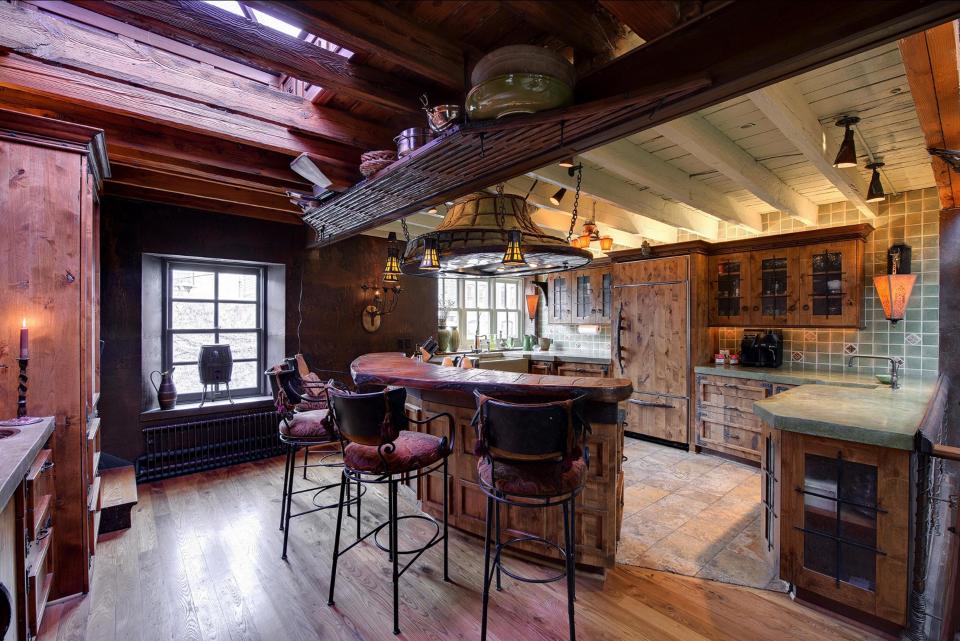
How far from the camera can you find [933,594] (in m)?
2.18

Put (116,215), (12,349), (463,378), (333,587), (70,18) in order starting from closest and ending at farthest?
1. (70,18)
2. (12,349)
3. (333,587)
4. (463,378)
5. (116,215)

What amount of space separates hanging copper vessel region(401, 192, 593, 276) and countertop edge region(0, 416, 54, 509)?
2.05 metres

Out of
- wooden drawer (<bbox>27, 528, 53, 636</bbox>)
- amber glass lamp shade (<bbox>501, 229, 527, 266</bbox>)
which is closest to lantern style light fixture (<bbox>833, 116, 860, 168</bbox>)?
amber glass lamp shade (<bbox>501, 229, 527, 266</bbox>)

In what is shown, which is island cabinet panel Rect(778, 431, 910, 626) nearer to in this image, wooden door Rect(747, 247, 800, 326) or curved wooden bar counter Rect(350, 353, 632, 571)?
curved wooden bar counter Rect(350, 353, 632, 571)

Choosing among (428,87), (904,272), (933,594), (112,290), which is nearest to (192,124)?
(428,87)

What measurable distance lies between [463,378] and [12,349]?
2.16 metres

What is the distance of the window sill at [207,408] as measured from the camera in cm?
383

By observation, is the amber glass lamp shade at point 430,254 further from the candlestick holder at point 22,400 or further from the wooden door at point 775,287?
the wooden door at point 775,287

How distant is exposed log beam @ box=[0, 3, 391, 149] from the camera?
172 centimetres

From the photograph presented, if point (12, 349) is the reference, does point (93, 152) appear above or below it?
above

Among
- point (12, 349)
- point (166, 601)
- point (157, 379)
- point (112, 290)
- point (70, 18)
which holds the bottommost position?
point (166, 601)

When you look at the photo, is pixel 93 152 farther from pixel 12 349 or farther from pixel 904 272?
pixel 904 272

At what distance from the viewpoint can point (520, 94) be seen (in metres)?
1.41

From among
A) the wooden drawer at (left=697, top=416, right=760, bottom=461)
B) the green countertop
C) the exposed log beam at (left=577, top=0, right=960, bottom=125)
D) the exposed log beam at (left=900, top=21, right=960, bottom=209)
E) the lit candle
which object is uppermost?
the exposed log beam at (left=900, top=21, right=960, bottom=209)
